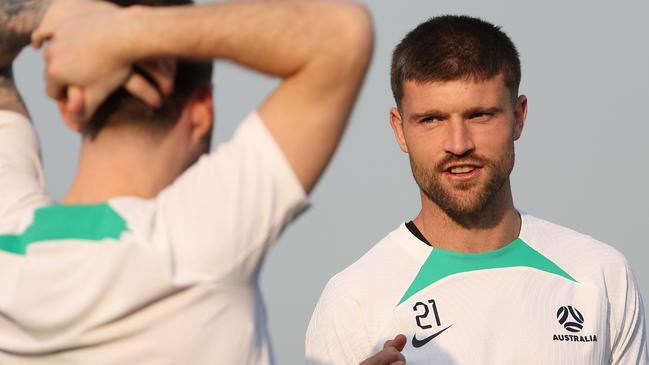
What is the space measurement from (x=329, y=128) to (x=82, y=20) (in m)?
0.65

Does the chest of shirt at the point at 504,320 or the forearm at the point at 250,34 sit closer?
the forearm at the point at 250,34

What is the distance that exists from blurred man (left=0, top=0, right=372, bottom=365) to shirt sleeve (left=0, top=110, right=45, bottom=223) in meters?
0.13

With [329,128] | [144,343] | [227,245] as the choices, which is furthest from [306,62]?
[144,343]

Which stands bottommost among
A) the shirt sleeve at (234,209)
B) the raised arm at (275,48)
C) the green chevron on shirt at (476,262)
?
the green chevron on shirt at (476,262)

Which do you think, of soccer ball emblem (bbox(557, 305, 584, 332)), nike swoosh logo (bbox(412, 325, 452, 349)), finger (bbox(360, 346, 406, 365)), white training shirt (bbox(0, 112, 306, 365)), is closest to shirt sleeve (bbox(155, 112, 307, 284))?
white training shirt (bbox(0, 112, 306, 365))

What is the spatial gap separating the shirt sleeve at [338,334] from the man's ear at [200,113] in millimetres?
3127

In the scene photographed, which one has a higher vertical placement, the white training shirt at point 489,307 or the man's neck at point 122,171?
the man's neck at point 122,171

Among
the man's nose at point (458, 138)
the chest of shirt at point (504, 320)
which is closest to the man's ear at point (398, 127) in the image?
the man's nose at point (458, 138)

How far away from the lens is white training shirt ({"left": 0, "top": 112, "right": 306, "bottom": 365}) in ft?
9.14

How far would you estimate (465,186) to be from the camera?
5988mm

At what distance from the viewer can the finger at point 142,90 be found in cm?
280

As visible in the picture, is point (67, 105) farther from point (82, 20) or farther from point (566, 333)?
point (566, 333)

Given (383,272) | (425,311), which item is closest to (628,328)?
(425,311)

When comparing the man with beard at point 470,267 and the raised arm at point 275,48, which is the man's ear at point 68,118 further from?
Answer: the man with beard at point 470,267
